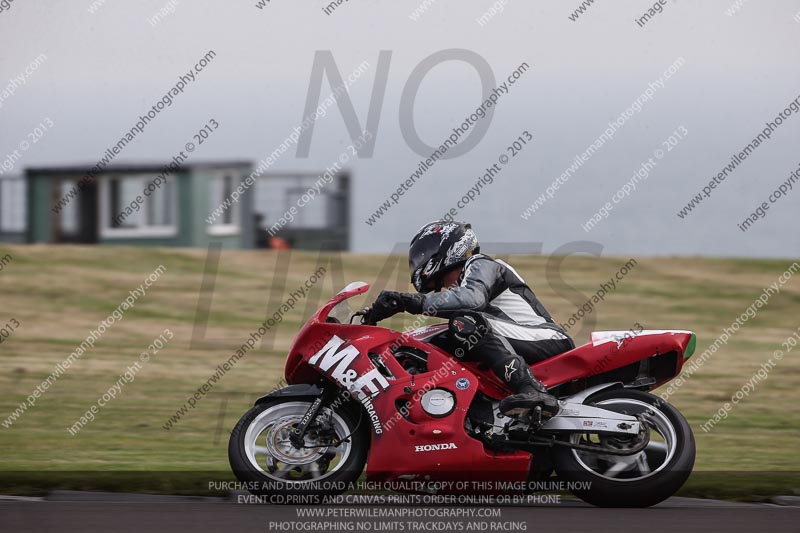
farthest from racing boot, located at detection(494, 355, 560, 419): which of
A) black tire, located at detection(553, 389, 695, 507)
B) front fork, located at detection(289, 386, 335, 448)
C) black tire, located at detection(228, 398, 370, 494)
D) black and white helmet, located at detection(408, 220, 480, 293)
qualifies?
front fork, located at detection(289, 386, 335, 448)

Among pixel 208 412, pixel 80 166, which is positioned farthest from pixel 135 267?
pixel 208 412

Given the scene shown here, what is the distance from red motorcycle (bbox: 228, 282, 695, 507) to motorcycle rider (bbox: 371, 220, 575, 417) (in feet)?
0.41

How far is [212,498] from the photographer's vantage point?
688 centimetres

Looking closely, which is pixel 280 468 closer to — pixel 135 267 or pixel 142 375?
pixel 142 375

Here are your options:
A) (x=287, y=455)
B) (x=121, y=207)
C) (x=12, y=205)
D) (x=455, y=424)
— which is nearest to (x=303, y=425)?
(x=287, y=455)

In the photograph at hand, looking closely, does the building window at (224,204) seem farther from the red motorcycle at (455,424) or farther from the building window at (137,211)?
the red motorcycle at (455,424)

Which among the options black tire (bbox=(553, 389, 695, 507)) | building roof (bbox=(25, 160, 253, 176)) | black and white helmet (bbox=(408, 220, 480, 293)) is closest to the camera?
black tire (bbox=(553, 389, 695, 507))

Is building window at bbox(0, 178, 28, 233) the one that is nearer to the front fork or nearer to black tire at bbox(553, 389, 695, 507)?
the front fork

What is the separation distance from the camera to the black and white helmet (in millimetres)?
6844

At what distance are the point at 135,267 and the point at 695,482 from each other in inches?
→ 495

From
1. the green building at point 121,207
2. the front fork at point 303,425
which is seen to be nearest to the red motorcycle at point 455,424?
the front fork at point 303,425

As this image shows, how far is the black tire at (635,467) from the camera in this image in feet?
21.1

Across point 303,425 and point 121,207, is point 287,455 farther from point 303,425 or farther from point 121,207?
point 121,207

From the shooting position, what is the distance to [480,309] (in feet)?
22.1
